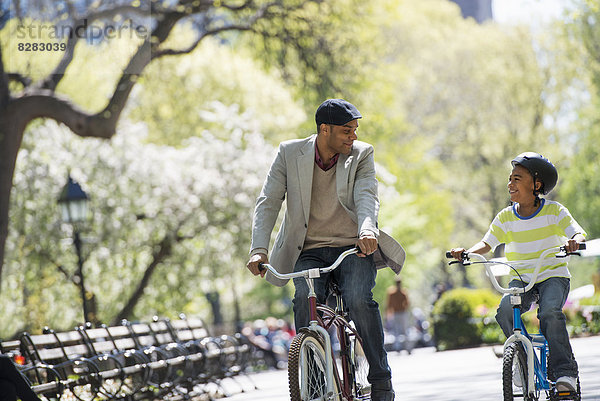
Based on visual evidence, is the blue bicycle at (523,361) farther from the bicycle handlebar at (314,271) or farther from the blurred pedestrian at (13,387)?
the blurred pedestrian at (13,387)

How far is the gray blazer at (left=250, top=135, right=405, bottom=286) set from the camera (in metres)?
5.71

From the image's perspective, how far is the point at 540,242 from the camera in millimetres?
6160

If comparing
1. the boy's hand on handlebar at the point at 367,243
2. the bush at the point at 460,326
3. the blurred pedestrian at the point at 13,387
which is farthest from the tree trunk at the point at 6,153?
the bush at the point at 460,326

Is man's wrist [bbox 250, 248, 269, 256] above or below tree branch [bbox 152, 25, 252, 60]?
below

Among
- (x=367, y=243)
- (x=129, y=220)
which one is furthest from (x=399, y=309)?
(x=367, y=243)

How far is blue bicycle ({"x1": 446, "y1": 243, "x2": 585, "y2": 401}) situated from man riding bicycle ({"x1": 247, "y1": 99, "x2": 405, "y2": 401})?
0.64 meters

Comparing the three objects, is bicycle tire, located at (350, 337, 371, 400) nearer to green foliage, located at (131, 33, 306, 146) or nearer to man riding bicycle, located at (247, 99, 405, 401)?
man riding bicycle, located at (247, 99, 405, 401)

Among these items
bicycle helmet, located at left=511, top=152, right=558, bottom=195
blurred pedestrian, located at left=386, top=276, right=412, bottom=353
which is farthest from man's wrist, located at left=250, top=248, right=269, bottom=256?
blurred pedestrian, located at left=386, top=276, right=412, bottom=353

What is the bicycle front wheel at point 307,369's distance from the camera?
16.1 ft

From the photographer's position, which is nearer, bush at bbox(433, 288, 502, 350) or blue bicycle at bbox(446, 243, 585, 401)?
blue bicycle at bbox(446, 243, 585, 401)

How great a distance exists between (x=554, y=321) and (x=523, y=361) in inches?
15.2

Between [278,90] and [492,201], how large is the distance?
34.8ft

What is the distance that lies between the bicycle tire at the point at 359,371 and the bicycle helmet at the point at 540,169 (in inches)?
60.2

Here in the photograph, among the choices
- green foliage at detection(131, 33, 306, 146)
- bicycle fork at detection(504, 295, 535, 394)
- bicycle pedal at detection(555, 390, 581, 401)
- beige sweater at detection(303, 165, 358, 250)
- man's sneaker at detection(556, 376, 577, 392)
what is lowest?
bicycle pedal at detection(555, 390, 581, 401)
